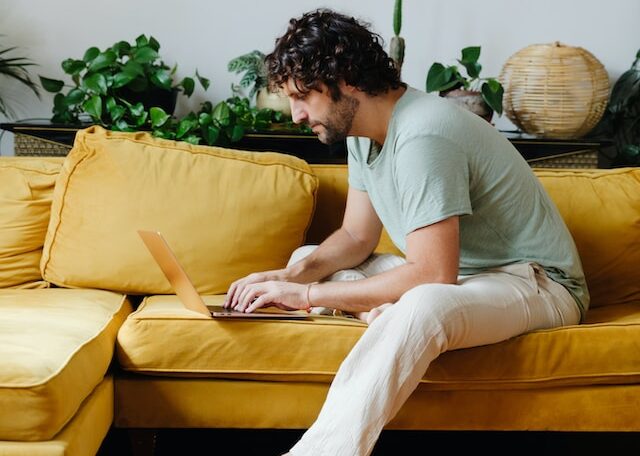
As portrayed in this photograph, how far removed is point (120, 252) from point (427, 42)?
1.42m

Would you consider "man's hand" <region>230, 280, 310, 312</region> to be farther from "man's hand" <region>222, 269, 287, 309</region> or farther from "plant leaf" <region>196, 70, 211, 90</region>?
"plant leaf" <region>196, 70, 211, 90</region>

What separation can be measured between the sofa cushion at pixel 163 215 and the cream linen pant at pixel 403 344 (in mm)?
620

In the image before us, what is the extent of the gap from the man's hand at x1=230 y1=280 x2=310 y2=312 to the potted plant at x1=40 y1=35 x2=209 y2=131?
989mm

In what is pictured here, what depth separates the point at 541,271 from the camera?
201 centimetres

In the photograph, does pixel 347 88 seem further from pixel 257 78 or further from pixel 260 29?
pixel 260 29

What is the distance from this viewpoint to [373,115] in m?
1.99

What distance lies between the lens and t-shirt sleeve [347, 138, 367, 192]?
6.99 feet

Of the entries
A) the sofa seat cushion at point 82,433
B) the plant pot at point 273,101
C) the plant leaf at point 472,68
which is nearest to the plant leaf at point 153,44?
the plant pot at point 273,101

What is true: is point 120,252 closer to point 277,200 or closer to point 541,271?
point 277,200

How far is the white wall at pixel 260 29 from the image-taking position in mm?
3104

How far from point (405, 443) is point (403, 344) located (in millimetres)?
783

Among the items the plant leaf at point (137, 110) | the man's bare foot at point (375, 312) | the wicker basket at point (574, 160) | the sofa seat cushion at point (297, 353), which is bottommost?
the sofa seat cushion at point (297, 353)

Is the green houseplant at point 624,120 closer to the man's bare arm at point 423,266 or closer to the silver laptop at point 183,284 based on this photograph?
the man's bare arm at point 423,266

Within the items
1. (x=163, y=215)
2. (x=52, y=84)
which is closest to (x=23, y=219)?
(x=163, y=215)
